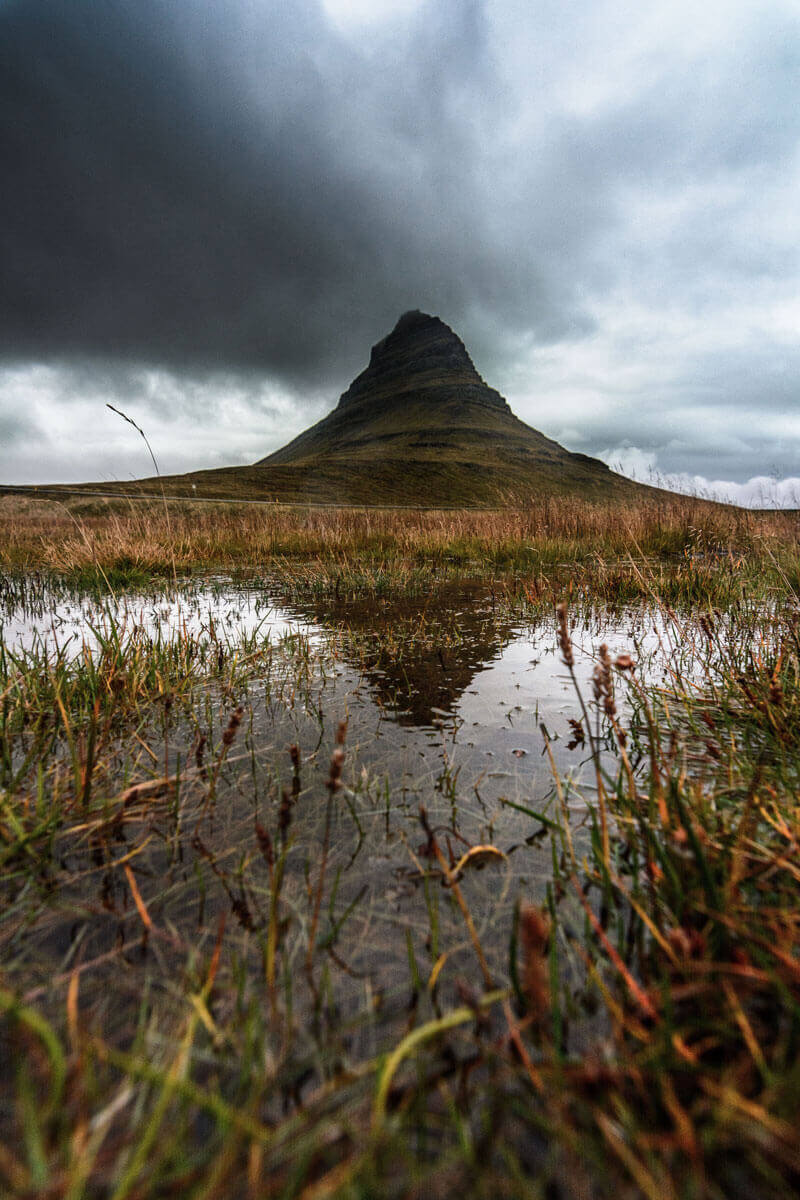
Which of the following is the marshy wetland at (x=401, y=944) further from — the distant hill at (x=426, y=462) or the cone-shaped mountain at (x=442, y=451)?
the cone-shaped mountain at (x=442, y=451)

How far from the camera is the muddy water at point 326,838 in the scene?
1.17 metres

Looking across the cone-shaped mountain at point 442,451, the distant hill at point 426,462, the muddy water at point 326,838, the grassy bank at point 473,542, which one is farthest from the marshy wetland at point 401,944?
the cone-shaped mountain at point 442,451

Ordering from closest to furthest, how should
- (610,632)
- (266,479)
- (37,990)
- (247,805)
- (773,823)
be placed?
(37,990), (773,823), (247,805), (610,632), (266,479)

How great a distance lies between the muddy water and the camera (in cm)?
117

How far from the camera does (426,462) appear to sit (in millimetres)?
103812

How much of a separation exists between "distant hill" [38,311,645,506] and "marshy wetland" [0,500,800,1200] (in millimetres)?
12606

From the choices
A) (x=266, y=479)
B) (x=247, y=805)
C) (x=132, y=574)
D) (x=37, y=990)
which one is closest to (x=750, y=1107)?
(x=37, y=990)

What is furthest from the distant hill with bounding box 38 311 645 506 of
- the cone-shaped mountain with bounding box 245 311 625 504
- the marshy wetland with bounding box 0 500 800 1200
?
the marshy wetland with bounding box 0 500 800 1200

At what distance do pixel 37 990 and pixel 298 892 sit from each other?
592 millimetres

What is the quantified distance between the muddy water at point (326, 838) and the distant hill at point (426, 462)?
1197cm

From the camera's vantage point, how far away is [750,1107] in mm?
707

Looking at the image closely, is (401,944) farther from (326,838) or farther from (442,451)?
(442,451)

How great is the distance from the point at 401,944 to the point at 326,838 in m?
0.54

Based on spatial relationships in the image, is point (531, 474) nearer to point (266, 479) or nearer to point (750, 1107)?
point (266, 479)
